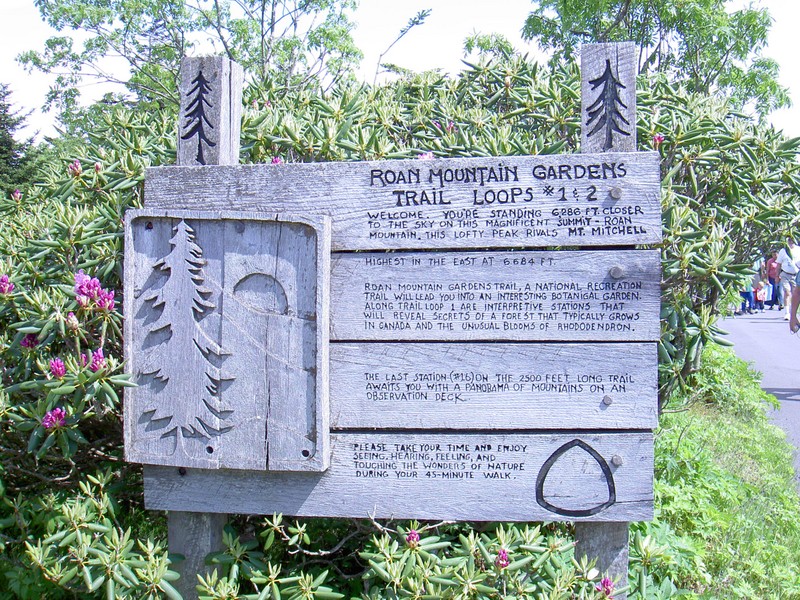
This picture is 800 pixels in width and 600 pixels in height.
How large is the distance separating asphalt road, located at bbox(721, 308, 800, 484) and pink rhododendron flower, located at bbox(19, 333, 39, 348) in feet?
14.6

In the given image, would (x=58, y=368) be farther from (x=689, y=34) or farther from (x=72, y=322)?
(x=689, y=34)

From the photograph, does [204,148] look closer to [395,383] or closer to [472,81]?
[395,383]

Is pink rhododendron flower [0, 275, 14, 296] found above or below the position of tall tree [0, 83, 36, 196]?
below

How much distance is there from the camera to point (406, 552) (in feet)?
8.16

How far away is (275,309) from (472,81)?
7.76 feet

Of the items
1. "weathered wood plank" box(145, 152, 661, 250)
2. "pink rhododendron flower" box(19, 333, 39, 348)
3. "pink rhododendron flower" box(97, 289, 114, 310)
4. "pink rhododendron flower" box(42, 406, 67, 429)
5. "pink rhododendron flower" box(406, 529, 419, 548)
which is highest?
"weathered wood plank" box(145, 152, 661, 250)

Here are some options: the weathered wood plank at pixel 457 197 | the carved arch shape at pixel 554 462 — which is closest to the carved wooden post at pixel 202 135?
the weathered wood plank at pixel 457 197

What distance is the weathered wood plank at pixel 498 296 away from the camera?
2514mm

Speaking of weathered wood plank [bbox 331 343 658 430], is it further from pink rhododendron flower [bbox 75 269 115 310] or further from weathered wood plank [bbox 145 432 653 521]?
pink rhododendron flower [bbox 75 269 115 310]

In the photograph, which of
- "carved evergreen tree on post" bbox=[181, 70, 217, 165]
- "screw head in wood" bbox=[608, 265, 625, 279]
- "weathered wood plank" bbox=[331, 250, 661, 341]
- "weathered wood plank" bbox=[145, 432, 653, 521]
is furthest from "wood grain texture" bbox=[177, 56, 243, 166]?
"screw head in wood" bbox=[608, 265, 625, 279]

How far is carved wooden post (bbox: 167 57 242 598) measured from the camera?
8.87 feet

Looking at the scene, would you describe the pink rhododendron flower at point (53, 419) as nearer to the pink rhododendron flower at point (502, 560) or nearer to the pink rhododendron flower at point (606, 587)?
the pink rhododendron flower at point (502, 560)

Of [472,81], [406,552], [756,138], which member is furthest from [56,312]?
[756,138]

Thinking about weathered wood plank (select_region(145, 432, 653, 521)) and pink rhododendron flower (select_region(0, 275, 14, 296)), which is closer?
weathered wood plank (select_region(145, 432, 653, 521))
